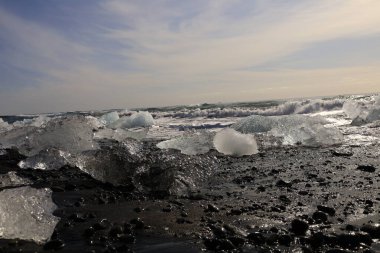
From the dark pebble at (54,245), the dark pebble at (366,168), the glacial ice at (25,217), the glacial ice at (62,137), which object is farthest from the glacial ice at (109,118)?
the dark pebble at (54,245)

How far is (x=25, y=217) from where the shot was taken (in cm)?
296

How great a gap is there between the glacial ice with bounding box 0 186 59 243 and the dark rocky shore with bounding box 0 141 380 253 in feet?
0.30

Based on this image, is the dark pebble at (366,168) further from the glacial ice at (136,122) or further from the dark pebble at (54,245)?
the glacial ice at (136,122)

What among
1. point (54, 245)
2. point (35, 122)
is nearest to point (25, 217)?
point (54, 245)

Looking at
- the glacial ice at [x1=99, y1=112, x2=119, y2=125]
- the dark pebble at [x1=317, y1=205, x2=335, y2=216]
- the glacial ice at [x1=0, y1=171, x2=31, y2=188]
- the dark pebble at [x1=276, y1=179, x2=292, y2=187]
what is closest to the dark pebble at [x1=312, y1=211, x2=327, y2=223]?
the dark pebble at [x1=317, y1=205, x2=335, y2=216]

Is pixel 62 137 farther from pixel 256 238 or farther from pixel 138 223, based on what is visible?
pixel 256 238

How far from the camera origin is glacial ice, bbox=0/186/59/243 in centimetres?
289

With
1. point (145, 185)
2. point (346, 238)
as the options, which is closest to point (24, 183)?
point (145, 185)

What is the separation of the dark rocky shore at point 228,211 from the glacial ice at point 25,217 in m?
0.09

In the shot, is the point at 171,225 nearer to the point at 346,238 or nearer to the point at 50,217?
the point at 50,217

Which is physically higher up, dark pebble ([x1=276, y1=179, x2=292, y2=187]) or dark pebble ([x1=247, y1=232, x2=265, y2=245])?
dark pebble ([x1=247, y1=232, x2=265, y2=245])

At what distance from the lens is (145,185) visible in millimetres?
4770

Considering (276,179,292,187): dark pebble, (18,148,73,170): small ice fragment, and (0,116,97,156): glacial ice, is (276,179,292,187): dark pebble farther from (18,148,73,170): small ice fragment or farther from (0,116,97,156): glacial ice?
(0,116,97,156): glacial ice

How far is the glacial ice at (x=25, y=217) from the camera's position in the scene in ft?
9.47
